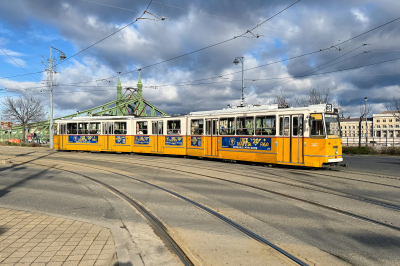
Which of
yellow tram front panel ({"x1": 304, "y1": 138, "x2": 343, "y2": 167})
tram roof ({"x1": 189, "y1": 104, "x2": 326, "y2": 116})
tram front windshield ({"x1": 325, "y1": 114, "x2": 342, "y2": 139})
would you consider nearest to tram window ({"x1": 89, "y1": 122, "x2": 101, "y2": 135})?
tram roof ({"x1": 189, "y1": 104, "x2": 326, "y2": 116})

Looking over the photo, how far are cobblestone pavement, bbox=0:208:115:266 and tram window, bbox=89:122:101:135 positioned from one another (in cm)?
1838

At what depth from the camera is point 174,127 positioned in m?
19.7

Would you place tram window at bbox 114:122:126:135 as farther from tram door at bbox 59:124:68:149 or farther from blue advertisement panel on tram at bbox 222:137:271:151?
blue advertisement panel on tram at bbox 222:137:271:151

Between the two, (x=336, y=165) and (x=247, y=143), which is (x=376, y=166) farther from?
(x=247, y=143)

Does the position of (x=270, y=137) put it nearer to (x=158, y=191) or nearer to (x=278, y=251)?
(x=158, y=191)

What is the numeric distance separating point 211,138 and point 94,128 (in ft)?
37.2

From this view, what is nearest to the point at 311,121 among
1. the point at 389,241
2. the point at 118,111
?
the point at 389,241

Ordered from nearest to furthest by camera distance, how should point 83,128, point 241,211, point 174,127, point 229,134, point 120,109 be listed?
point 241,211, point 229,134, point 174,127, point 83,128, point 120,109

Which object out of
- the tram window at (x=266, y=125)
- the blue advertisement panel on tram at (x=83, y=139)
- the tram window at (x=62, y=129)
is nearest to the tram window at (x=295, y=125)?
the tram window at (x=266, y=125)

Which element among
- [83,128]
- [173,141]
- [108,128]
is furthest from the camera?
[83,128]

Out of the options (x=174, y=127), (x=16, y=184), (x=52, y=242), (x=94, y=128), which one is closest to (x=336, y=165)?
(x=174, y=127)

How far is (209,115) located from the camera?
1738cm

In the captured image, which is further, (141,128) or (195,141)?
(141,128)

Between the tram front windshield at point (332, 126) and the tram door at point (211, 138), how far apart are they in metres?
6.23
